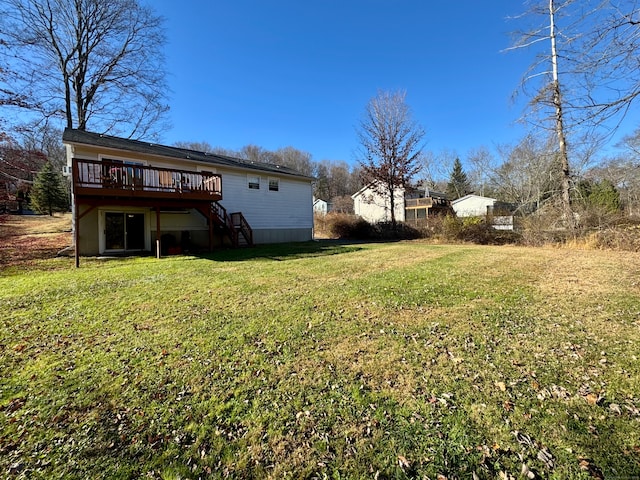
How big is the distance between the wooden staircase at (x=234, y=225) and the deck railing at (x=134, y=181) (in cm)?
153

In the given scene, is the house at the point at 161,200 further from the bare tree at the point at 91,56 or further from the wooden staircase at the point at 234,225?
the bare tree at the point at 91,56

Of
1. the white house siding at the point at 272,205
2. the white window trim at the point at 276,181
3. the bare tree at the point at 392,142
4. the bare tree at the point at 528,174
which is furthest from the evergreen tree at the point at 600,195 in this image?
the white window trim at the point at 276,181

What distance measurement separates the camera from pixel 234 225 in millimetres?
14953

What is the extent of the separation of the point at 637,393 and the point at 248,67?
717 inches

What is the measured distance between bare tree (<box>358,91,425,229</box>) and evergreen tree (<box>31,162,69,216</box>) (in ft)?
105

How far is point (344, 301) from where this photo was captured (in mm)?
5359

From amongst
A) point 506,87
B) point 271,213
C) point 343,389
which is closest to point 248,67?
point 271,213

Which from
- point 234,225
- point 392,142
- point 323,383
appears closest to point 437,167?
point 392,142

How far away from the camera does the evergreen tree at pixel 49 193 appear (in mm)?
28875

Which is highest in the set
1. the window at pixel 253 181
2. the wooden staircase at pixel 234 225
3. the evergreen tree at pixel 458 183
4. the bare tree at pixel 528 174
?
the evergreen tree at pixel 458 183

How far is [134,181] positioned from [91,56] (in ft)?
45.4

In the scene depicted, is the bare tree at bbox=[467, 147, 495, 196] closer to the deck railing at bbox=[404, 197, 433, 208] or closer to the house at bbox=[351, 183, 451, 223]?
the house at bbox=[351, 183, 451, 223]

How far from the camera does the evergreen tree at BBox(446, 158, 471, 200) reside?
4322 cm

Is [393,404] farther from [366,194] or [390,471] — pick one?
[366,194]
